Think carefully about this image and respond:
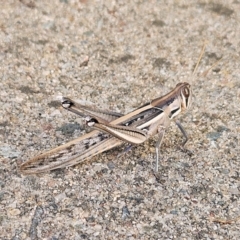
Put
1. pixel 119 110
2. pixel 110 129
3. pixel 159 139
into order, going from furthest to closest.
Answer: pixel 119 110 < pixel 159 139 < pixel 110 129

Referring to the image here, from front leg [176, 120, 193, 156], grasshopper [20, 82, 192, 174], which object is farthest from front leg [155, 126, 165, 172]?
front leg [176, 120, 193, 156]

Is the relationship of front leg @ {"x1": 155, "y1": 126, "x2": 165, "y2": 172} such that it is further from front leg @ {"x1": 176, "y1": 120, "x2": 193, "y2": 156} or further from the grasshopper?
front leg @ {"x1": 176, "y1": 120, "x2": 193, "y2": 156}

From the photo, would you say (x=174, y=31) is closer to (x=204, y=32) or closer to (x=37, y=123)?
(x=204, y=32)

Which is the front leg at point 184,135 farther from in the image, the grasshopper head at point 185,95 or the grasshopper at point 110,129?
the grasshopper head at point 185,95

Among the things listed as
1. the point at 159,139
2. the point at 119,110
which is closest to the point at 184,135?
the point at 159,139

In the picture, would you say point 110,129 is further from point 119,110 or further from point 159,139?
point 119,110

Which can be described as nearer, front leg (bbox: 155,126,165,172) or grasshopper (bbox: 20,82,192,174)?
grasshopper (bbox: 20,82,192,174)

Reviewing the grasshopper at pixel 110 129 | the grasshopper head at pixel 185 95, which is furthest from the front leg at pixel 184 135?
the grasshopper head at pixel 185 95
